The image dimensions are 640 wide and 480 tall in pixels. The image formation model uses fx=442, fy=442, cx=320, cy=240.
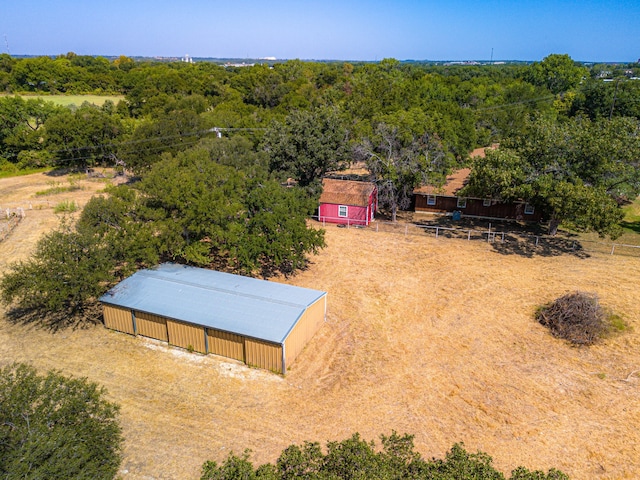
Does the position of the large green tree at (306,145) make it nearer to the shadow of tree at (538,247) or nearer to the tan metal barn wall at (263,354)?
the shadow of tree at (538,247)

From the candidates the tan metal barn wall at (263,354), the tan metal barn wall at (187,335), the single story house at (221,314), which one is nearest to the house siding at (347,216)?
the single story house at (221,314)

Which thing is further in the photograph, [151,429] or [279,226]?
[279,226]

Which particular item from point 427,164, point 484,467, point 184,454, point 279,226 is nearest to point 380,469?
point 484,467

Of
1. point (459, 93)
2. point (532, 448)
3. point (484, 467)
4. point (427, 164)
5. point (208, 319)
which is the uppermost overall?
point (459, 93)

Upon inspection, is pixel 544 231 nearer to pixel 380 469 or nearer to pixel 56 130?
pixel 380 469

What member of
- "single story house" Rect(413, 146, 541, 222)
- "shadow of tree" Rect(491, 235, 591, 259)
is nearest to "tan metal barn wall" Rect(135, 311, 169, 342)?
"shadow of tree" Rect(491, 235, 591, 259)

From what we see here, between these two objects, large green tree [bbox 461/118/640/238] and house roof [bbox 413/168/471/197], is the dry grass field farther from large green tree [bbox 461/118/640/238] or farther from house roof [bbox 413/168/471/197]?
house roof [bbox 413/168/471/197]

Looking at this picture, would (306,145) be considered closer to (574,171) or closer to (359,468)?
(574,171)
